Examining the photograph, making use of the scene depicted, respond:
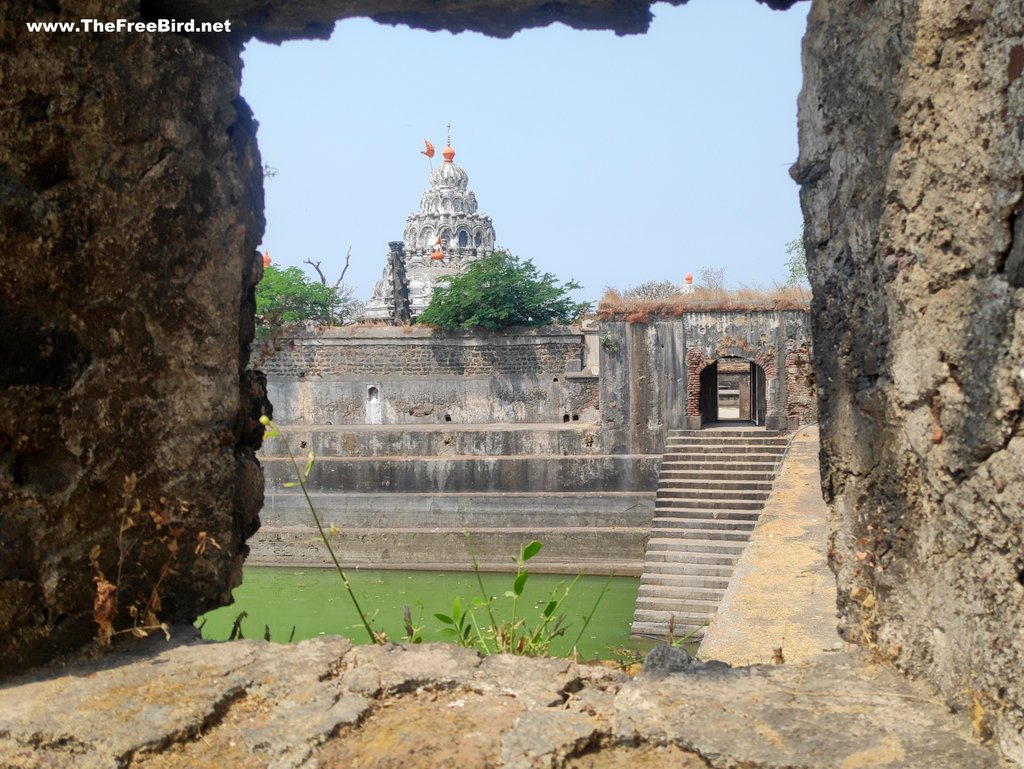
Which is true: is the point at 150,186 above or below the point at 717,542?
above

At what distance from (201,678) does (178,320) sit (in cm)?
105

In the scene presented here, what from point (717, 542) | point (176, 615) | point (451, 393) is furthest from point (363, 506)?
point (176, 615)

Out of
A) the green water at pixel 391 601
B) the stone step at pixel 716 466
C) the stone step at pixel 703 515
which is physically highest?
the stone step at pixel 716 466

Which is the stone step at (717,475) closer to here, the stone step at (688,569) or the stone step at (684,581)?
the stone step at (688,569)

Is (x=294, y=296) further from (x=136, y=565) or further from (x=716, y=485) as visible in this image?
(x=136, y=565)

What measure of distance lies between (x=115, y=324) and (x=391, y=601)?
10133mm

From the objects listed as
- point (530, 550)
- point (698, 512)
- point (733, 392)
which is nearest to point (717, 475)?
point (698, 512)

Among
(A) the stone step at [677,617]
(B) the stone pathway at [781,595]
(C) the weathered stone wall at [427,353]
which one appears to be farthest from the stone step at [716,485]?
(C) the weathered stone wall at [427,353]

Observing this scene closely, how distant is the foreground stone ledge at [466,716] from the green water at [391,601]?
19.8ft

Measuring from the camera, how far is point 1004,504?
1856mm

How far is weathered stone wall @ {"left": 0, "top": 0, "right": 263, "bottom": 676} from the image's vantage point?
104 inches

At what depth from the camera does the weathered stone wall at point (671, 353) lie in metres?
15.0

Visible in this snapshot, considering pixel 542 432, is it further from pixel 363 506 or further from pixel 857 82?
pixel 857 82

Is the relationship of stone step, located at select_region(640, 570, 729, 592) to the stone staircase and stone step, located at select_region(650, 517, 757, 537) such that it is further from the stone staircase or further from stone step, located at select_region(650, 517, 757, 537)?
stone step, located at select_region(650, 517, 757, 537)
